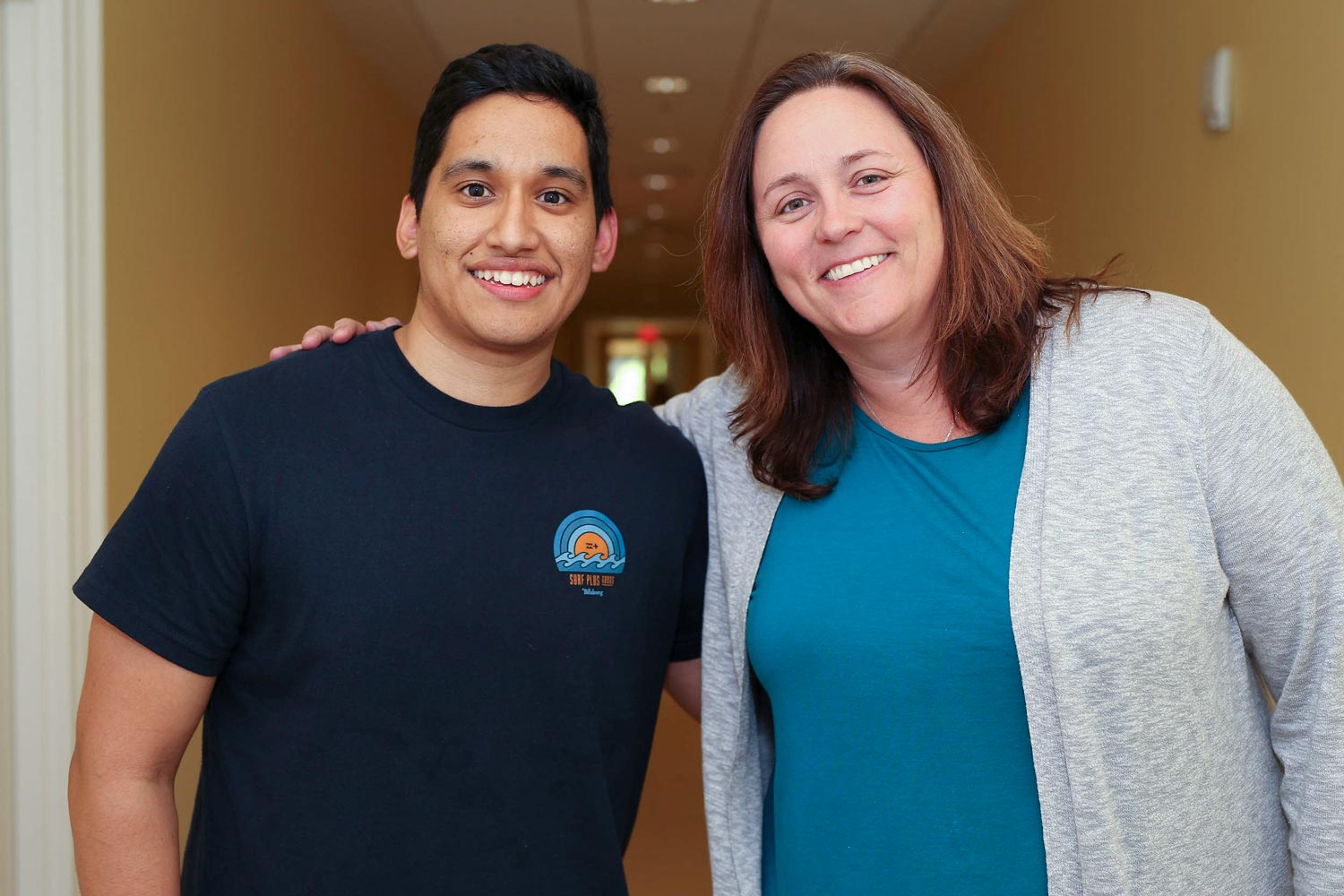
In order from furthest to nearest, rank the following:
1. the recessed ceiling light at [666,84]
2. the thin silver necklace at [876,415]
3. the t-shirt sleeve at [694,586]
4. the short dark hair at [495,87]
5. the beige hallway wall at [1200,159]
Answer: the recessed ceiling light at [666,84] → the beige hallway wall at [1200,159] → the t-shirt sleeve at [694,586] → the short dark hair at [495,87] → the thin silver necklace at [876,415]

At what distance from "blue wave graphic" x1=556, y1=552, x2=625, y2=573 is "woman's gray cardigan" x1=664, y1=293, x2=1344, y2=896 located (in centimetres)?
53

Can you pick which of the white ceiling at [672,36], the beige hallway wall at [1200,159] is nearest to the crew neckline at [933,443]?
the beige hallway wall at [1200,159]

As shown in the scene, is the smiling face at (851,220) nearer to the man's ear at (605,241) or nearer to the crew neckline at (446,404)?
the man's ear at (605,241)

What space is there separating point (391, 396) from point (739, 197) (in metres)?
0.59

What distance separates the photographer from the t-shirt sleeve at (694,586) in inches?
65.1

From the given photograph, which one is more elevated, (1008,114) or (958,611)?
(1008,114)

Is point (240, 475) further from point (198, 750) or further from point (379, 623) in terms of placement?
point (198, 750)

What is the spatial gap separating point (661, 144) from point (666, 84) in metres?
1.37

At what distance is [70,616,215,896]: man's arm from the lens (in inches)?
51.8

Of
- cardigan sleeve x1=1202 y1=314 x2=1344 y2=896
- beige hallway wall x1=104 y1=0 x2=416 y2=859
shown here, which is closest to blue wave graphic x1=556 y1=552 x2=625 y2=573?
cardigan sleeve x1=1202 y1=314 x2=1344 y2=896

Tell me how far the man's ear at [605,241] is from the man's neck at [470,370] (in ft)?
0.75

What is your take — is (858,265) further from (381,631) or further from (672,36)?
(672,36)

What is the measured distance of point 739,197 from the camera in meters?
1.62

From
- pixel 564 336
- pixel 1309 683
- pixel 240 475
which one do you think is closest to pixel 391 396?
pixel 240 475
